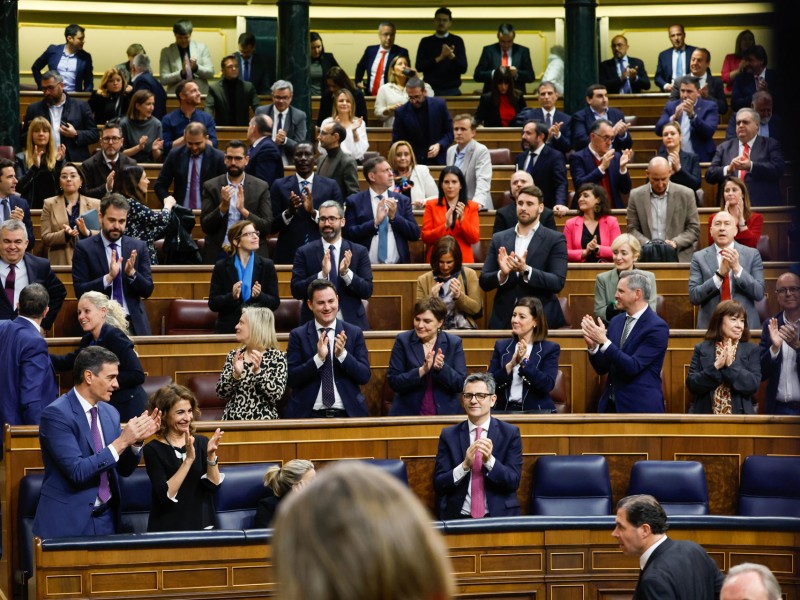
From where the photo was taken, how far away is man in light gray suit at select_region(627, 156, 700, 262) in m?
8.07

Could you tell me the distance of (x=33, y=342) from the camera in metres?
5.86

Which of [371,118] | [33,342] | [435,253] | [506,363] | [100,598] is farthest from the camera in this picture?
[371,118]

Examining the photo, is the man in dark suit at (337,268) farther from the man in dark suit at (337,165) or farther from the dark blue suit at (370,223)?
the man in dark suit at (337,165)

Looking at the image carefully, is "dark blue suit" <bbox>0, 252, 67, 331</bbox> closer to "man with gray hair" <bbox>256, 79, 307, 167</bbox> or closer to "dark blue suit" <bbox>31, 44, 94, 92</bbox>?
"man with gray hair" <bbox>256, 79, 307, 167</bbox>

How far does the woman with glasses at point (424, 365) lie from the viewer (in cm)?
638

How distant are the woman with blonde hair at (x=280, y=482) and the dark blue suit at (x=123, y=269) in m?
1.81

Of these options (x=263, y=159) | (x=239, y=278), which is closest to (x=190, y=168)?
(x=263, y=159)

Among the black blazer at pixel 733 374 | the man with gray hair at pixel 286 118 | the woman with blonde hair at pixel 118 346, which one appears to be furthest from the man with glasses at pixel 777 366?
the man with gray hair at pixel 286 118

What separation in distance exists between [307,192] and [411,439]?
244 centimetres

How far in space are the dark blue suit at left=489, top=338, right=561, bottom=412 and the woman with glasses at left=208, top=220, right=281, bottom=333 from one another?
1.36 m

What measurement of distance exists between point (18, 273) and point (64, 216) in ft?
3.44

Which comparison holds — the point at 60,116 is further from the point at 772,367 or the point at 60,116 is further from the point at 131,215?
the point at 772,367

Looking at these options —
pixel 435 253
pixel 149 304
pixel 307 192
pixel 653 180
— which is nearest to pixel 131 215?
pixel 149 304

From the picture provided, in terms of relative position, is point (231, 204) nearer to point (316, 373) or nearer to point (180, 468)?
point (316, 373)
